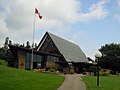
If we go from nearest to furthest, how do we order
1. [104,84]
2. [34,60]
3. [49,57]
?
[104,84] → [34,60] → [49,57]

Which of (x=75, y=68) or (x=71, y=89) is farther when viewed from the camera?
(x=75, y=68)

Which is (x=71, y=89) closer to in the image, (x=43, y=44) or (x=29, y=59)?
(x=29, y=59)

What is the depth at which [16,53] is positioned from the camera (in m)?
49.5

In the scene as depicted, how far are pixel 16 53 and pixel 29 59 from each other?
10.0 feet

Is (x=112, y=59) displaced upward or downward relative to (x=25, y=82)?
upward

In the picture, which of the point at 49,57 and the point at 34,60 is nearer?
the point at 34,60

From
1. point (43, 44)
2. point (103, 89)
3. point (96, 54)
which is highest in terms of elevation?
point (43, 44)

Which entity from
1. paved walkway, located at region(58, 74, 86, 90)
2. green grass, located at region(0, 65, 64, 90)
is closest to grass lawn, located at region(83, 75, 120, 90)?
paved walkway, located at region(58, 74, 86, 90)

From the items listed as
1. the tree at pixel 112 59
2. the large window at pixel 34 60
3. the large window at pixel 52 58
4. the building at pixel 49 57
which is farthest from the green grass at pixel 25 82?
the tree at pixel 112 59

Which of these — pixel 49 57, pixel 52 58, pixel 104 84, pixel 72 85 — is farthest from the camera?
pixel 52 58

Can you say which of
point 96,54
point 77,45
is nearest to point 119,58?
point 77,45

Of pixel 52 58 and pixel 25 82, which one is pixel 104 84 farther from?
pixel 52 58

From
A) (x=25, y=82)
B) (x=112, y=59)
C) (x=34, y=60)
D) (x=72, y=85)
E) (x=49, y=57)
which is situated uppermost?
(x=112, y=59)

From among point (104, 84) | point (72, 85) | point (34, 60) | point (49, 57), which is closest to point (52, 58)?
point (49, 57)
